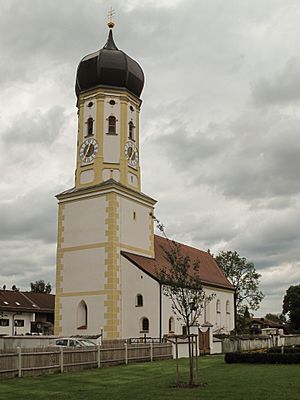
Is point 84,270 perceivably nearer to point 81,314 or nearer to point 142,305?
point 81,314

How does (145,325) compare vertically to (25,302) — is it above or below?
below

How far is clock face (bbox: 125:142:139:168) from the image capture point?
40312 millimetres

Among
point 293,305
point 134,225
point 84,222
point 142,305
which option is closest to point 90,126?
point 84,222

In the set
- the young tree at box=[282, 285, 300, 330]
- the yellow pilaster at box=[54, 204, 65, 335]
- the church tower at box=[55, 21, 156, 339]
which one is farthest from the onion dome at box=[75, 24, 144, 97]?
the young tree at box=[282, 285, 300, 330]

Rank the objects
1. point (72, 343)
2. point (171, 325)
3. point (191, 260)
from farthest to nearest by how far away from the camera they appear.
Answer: point (191, 260), point (171, 325), point (72, 343)

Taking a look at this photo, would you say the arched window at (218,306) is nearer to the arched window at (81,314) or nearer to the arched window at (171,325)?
the arched window at (171,325)

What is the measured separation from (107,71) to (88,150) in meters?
5.88

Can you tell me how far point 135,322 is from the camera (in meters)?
A: 37.4

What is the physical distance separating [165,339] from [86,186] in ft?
39.7

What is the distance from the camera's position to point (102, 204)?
127 ft

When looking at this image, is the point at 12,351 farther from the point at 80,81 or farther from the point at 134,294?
the point at 80,81

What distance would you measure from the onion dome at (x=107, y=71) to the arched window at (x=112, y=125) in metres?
2.40

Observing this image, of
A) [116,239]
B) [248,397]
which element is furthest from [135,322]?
[248,397]

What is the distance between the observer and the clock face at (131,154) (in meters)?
40.3
